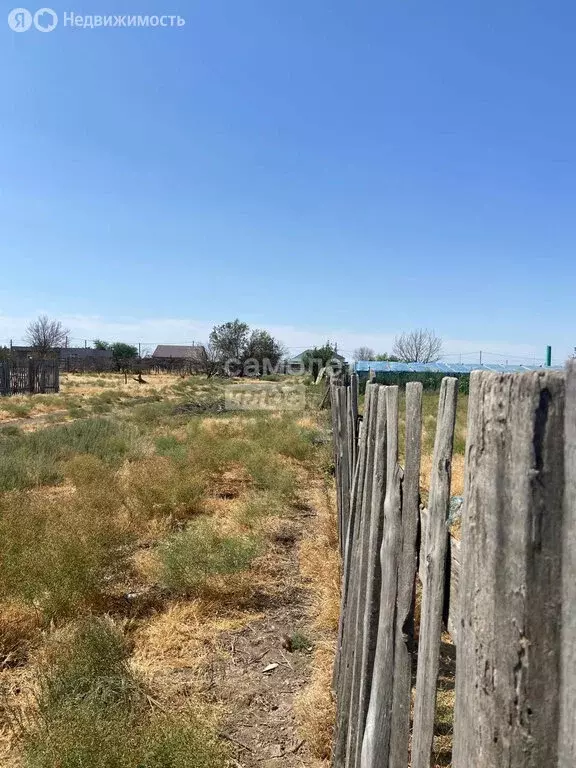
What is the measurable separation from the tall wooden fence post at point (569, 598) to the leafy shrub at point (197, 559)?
146 inches

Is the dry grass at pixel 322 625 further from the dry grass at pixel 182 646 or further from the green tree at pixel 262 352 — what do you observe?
the green tree at pixel 262 352

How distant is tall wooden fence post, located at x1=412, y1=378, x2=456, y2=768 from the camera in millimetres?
1178

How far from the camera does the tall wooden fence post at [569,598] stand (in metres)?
0.68

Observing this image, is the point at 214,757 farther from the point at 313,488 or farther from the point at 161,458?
the point at 161,458

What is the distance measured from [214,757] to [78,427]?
11256mm

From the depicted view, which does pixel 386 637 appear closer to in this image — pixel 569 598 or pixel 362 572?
pixel 362 572

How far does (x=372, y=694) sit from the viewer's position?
65.4 inches

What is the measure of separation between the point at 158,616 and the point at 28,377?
26.3m

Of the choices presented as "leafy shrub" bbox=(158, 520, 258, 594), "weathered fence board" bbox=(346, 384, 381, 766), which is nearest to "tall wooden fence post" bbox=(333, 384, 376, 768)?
"weathered fence board" bbox=(346, 384, 381, 766)

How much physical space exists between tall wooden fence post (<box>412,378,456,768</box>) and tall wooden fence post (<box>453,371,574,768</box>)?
0.28 m

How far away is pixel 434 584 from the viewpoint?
1.22m

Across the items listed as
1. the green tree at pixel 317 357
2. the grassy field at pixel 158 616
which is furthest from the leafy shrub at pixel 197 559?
the green tree at pixel 317 357

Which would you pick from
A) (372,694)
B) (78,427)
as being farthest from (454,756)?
(78,427)

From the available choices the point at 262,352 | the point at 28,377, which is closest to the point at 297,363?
the point at 262,352
